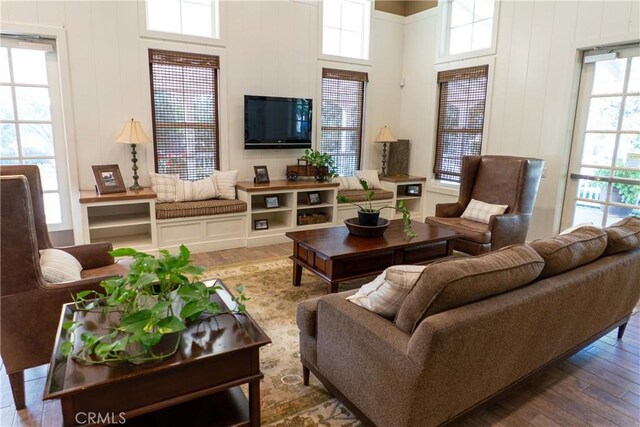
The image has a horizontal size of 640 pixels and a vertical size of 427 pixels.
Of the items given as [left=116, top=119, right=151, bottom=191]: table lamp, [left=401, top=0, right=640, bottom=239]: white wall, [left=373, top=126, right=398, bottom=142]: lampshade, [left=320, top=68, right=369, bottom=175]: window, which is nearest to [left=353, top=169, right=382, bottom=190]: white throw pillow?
[left=320, top=68, right=369, bottom=175]: window

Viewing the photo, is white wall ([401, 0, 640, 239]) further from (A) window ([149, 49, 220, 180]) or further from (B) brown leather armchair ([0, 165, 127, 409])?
(B) brown leather armchair ([0, 165, 127, 409])

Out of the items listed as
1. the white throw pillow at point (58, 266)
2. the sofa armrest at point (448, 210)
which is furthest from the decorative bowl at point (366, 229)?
the white throw pillow at point (58, 266)

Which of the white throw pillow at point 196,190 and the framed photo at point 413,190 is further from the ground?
the white throw pillow at point 196,190

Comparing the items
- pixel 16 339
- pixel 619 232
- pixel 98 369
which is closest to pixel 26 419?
pixel 16 339

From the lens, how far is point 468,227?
3996 mm

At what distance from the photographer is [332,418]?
1.91 meters

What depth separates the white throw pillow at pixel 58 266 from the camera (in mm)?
2020

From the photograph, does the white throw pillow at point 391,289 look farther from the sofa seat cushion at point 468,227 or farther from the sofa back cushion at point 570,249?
the sofa seat cushion at point 468,227

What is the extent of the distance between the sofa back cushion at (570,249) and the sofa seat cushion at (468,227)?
64.0 inches

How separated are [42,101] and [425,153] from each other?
15.5 ft

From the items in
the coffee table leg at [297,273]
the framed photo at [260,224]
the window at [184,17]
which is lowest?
the coffee table leg at [297,273]

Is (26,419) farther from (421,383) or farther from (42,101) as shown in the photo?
(42,101)

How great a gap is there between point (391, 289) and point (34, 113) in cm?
409

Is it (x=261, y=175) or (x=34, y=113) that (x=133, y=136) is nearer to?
(x=34, y=113)
